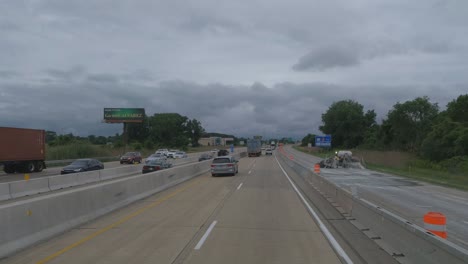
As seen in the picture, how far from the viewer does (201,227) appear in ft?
39.1

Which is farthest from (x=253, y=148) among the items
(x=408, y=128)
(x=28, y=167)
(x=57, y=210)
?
(x=57, y=210)

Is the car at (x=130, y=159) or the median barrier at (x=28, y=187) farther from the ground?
the car at (x=130, y=159)

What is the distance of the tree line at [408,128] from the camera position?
61.9 metres

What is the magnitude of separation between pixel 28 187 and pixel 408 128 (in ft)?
321

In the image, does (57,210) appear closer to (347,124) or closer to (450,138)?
(450,138)

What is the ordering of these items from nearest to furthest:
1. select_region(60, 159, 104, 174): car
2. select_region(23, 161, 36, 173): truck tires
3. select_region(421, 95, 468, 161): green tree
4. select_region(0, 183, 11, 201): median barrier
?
select_region(0, 183, 11, 201): median barrier → select_region(60, 159, 104, 174): car → select_region(23, 161, 36, 173): truck tires → select_region(421, 95, 468, 161): green tree

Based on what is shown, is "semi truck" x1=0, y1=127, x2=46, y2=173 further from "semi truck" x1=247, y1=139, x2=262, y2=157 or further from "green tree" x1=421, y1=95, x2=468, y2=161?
"semi truck" x1=247, y1=139, x2=262, y2=157

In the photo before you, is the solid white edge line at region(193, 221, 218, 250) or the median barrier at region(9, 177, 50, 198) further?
the median barrier at region(9, 177, 50, 198)

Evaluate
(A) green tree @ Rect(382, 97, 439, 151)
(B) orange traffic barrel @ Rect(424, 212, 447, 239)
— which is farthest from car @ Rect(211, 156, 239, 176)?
(A) green tree @ Rect(382, 97, 439, 151)

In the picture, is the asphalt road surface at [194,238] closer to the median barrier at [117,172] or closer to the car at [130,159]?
the median barrier at [117,172]

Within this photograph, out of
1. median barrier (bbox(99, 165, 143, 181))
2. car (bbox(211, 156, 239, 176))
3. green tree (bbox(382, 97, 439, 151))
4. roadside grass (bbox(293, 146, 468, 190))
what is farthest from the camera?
green tree (bbox(382, 97, 439, 151))

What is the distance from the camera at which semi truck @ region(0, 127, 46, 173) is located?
122 ft

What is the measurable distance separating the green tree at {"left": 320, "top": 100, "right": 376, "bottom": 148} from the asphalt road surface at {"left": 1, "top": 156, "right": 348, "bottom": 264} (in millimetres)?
134593

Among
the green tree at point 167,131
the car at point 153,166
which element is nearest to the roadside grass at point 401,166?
the car at point 153,166
